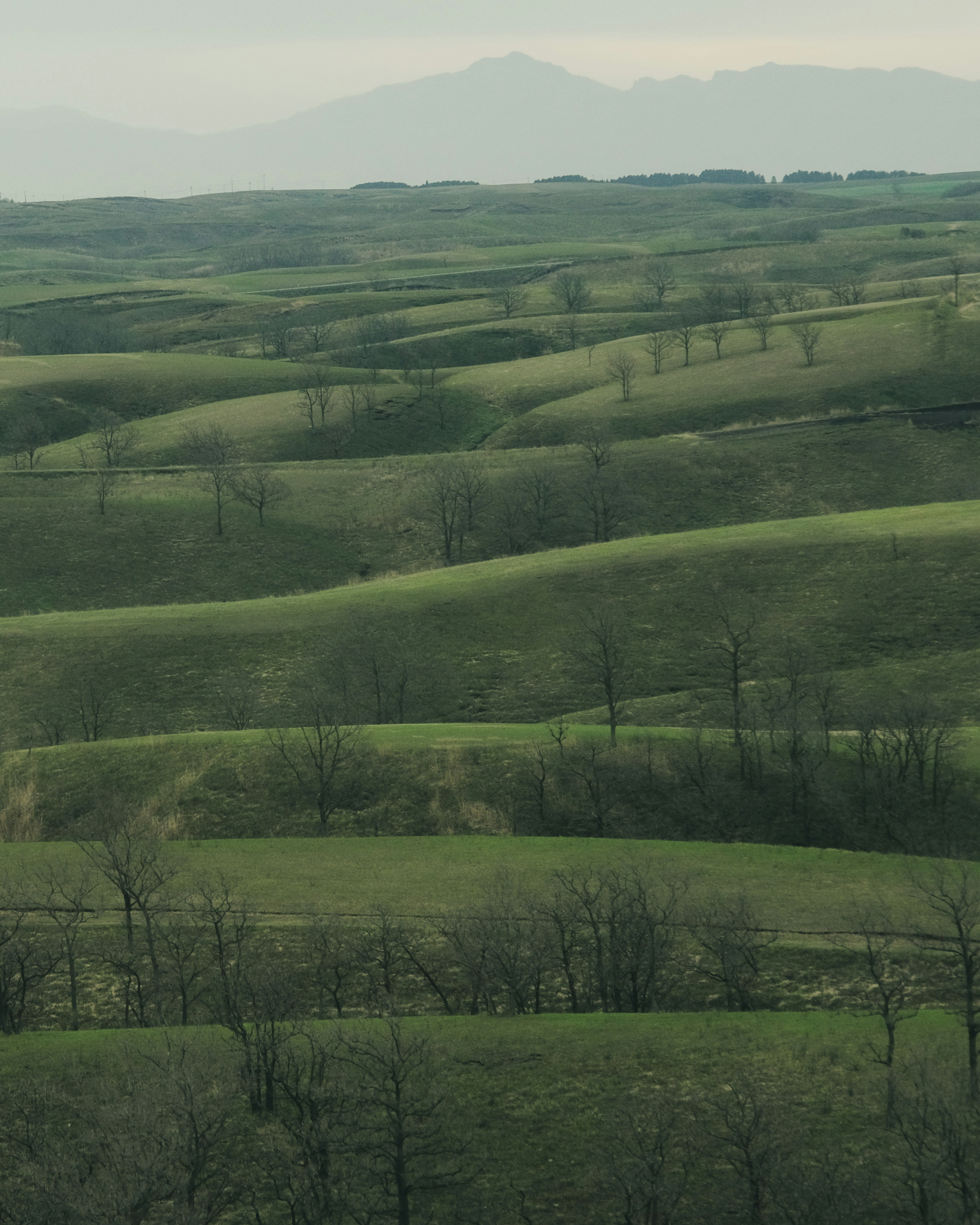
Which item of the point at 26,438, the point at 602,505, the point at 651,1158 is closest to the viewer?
the point at 651,1158

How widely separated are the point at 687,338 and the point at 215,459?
61.9 metres

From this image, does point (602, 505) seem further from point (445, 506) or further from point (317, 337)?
point (317, 337)

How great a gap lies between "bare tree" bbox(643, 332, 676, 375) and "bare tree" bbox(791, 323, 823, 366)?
15309 millimetres

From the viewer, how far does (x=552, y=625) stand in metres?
73.5

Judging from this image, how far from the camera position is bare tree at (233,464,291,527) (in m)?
105

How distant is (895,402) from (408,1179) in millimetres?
109555

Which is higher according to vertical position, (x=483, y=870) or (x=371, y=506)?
(x=371, y=506)

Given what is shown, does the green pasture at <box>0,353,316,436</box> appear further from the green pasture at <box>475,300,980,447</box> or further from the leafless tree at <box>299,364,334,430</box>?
the green pasture at <box>475,300,980,447</box>

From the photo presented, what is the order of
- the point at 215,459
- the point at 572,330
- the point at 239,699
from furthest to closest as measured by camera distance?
1. the point at 572,330
2. the point at 215,459
3. the point at 239,699

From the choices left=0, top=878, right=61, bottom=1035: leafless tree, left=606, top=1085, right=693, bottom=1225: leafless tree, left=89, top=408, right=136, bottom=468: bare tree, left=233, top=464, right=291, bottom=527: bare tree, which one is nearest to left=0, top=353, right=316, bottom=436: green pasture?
left=89, top=408, right=136, bottom=468: bare tree

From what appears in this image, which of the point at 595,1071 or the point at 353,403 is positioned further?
the point at 353,403

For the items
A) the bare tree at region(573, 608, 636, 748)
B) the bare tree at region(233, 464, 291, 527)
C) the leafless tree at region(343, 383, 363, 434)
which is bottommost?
the bare tree at region(573, 608, 636, 748)

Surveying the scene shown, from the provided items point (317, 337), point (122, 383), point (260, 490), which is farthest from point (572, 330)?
point (260, 490)

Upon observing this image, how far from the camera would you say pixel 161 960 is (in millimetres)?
38344
